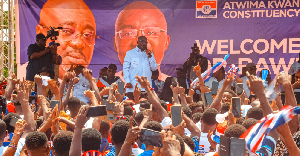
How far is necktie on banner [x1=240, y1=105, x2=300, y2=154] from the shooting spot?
216 centimetres

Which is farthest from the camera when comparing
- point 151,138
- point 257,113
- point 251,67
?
point 251,67

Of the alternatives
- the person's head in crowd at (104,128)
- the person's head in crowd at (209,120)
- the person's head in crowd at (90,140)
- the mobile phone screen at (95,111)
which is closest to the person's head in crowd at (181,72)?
the person's head in crowd at (209,120)

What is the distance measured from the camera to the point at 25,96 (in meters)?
3.68

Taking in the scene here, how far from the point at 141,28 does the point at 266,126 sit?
7.79 meters

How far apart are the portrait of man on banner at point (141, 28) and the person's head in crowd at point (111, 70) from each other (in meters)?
0.31

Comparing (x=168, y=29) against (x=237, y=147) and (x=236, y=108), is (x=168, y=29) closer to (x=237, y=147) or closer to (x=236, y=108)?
(x=236, y=108)

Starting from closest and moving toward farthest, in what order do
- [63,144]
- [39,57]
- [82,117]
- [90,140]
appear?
[82,117] < [63,144] < [90,140] < [39,57]

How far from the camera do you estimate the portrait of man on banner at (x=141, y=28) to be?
32.0 feet

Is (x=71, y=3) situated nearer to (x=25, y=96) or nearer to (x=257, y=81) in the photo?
(x=25, y=96)

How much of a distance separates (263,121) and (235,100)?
3.62 ft

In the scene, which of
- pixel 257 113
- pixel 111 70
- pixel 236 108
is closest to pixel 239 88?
pixel 257 113

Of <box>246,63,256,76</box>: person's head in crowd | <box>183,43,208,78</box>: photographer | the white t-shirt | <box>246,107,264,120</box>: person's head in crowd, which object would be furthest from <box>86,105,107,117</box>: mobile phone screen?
<box>183,43,208,78</box>: photographer

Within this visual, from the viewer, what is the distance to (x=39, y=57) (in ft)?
25.3

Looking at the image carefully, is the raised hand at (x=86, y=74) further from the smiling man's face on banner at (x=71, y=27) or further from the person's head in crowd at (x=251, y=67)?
the smiling man's face on banner at (x=71, y=27)
